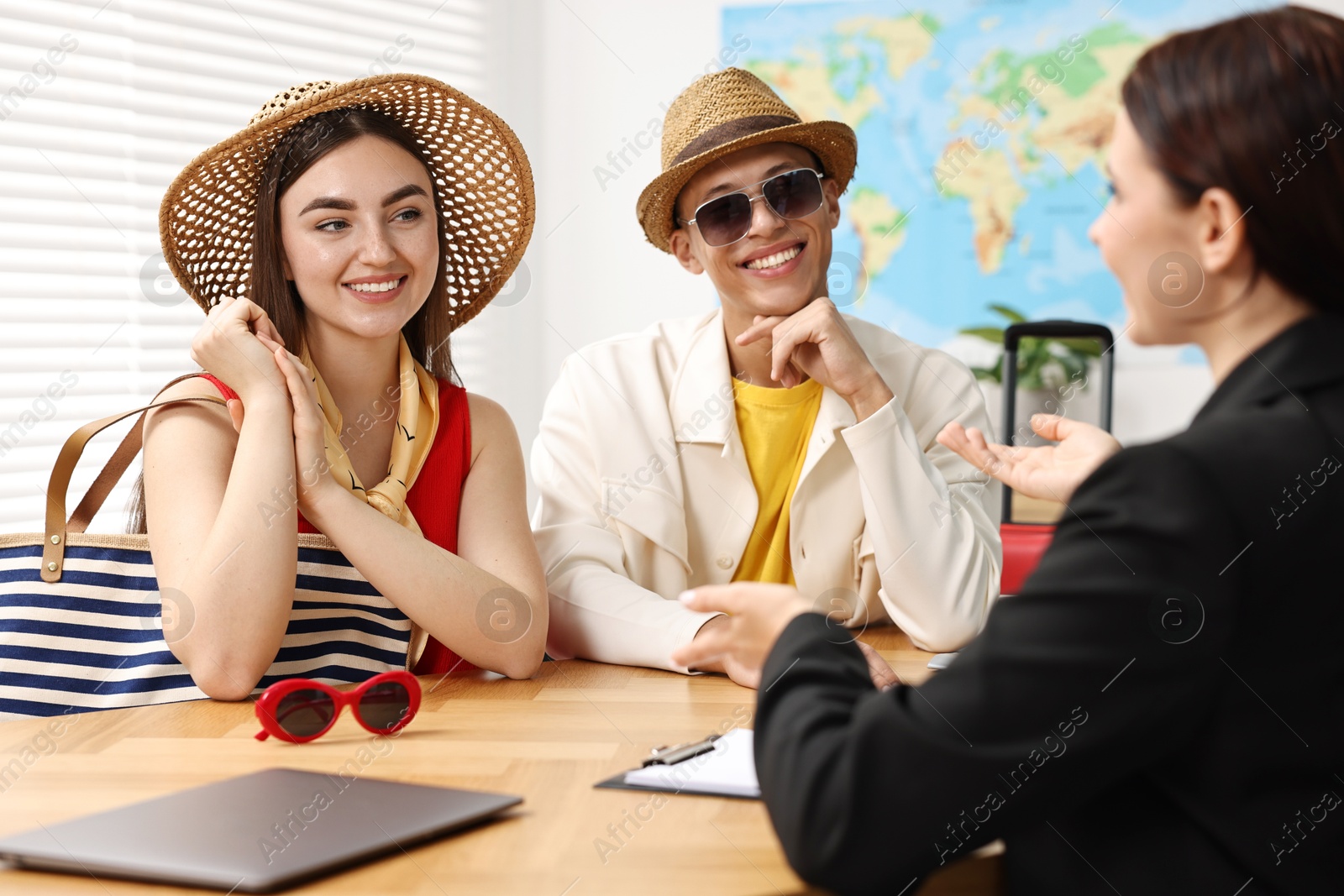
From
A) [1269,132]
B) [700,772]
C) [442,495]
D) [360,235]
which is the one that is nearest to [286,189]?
[360,235]

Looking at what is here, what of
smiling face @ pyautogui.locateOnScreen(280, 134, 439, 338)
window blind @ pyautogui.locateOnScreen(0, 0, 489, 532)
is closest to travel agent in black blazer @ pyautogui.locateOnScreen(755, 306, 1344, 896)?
smiling face @ pyautogui.locateOnScreen(280, 134, 439, 338)

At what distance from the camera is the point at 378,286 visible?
195 cm

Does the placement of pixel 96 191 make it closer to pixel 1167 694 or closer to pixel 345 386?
pixel 345 386

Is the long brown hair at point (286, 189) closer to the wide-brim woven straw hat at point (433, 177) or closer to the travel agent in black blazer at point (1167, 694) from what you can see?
the wide-brim woven straw hat at point (433, 177)

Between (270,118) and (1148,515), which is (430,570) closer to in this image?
(270,118)

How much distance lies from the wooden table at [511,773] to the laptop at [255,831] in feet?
0.05

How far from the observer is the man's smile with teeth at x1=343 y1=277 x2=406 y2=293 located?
1931 mm

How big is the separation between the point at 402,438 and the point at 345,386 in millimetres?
165

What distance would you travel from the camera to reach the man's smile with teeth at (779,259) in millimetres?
2316

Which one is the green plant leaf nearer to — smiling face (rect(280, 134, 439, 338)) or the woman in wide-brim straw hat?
the woman in wide-brim straw hat

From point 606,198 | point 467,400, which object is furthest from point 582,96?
point 467,400

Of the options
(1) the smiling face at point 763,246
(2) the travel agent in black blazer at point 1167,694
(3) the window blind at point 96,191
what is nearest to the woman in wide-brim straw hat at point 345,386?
(1) the smiling face at point 763,246

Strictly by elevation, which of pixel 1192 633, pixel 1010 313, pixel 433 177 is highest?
pixel 433 177

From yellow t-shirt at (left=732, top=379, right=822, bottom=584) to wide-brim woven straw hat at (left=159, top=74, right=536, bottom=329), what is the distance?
57cm
